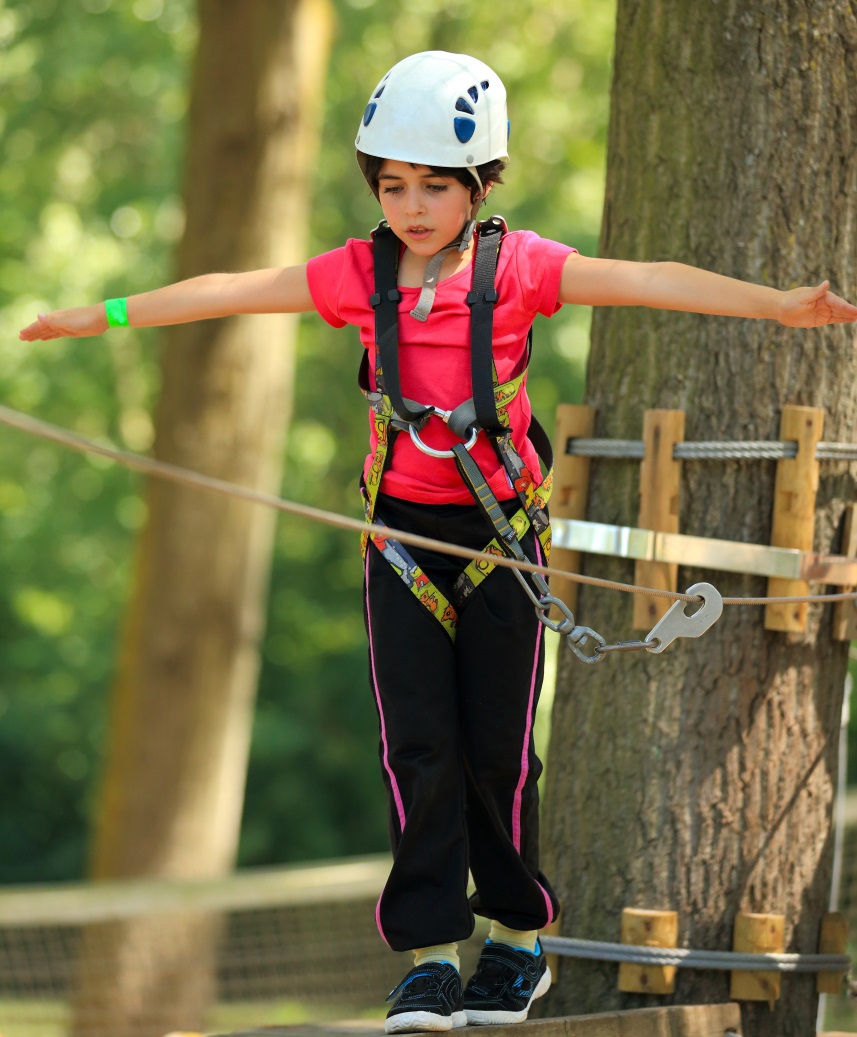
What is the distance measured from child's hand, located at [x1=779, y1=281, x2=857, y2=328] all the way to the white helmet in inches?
24.3

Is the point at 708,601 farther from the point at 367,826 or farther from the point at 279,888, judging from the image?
the point at 367,826

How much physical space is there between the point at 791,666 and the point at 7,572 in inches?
523

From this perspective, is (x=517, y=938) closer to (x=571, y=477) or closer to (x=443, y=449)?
(x=443, y=449)

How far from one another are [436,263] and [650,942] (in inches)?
64.6

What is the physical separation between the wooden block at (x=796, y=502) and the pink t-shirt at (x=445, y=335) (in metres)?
0.84

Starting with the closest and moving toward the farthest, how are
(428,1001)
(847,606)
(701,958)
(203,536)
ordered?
(428,1001)
(701,958)
(847,606)
(203,536)

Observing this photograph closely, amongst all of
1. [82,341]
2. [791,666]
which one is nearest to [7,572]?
[82,341]

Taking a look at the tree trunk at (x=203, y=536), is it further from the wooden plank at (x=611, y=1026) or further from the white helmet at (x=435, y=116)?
the white helmet at (x=435, y=116)

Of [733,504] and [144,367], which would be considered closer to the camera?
[733,504]

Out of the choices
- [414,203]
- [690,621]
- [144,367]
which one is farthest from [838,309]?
[144,367]

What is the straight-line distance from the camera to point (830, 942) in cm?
338

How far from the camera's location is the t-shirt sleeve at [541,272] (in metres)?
2.61

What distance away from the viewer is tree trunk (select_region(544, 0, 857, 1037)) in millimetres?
3303

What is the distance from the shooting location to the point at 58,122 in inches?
404
